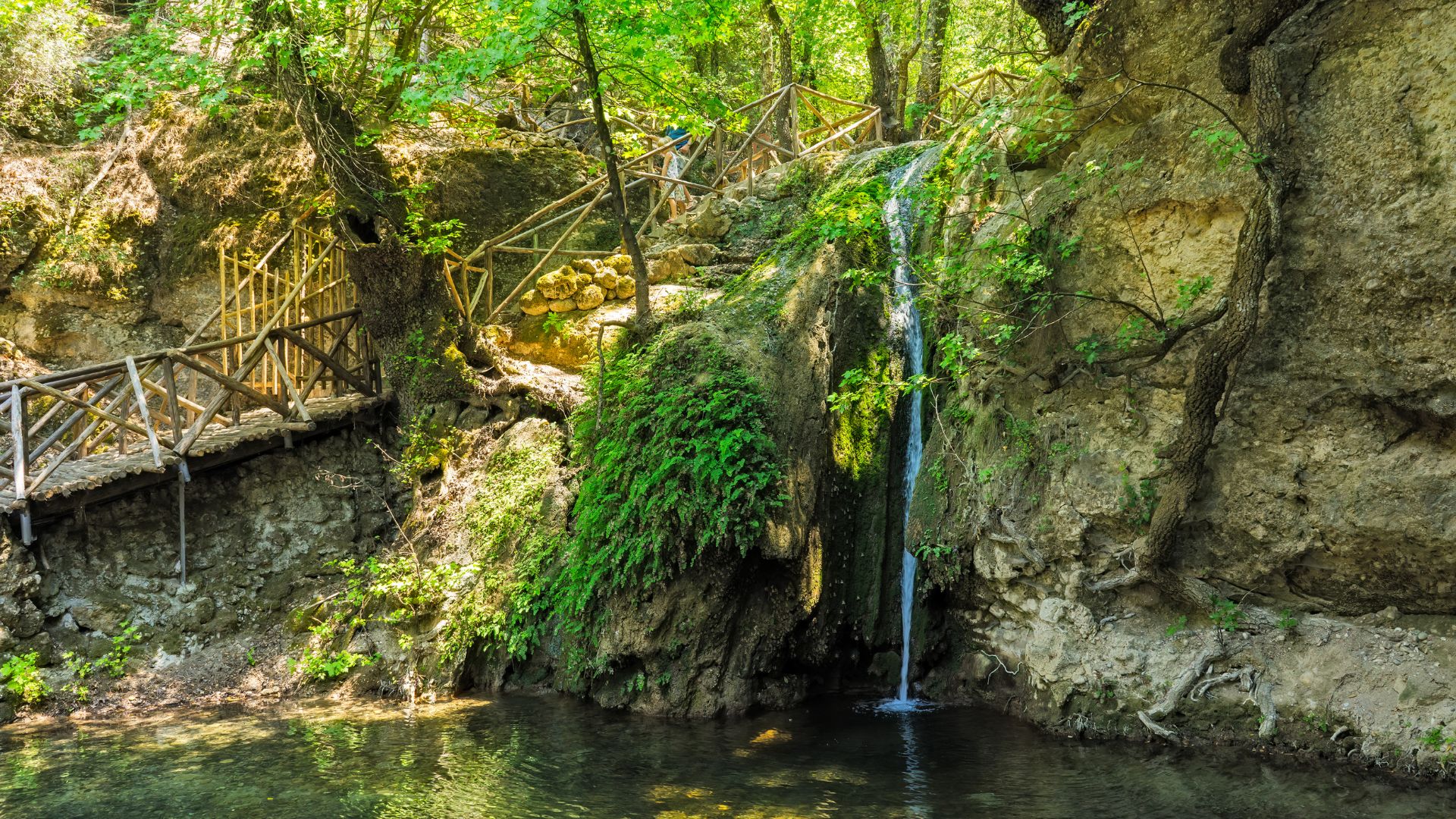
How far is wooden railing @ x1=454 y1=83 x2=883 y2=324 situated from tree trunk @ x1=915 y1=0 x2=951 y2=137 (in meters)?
0.97

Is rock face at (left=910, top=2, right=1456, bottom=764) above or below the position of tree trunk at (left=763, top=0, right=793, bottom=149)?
below

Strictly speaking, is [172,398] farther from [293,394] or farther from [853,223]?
[853,223]

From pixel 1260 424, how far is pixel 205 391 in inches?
563

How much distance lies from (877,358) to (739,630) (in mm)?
3203

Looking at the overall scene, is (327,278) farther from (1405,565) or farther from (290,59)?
(1405,565)

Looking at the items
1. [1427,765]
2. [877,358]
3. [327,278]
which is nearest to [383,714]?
[877,358]

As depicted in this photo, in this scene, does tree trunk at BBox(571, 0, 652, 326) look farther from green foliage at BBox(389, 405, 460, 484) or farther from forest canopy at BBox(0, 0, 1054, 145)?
green foliage at BBox(389, 405, 460, 484)

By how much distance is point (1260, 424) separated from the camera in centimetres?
666

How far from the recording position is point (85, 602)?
370 inches

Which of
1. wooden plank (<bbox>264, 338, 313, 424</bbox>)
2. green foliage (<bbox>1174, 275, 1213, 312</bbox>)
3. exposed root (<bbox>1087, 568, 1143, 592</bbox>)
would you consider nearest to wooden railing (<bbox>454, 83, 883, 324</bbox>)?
wooden plank (<bbox>264, 338, 313, 424</bbox>)

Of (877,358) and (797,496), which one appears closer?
(797,496)

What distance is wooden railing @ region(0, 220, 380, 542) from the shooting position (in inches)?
370

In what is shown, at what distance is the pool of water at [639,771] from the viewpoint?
5.80 metres

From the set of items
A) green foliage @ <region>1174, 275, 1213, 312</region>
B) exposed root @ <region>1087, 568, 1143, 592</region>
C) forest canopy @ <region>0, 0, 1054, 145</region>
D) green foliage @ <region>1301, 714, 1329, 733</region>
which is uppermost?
forest canopy @ <region>0, 0, 1054, 145</region>
